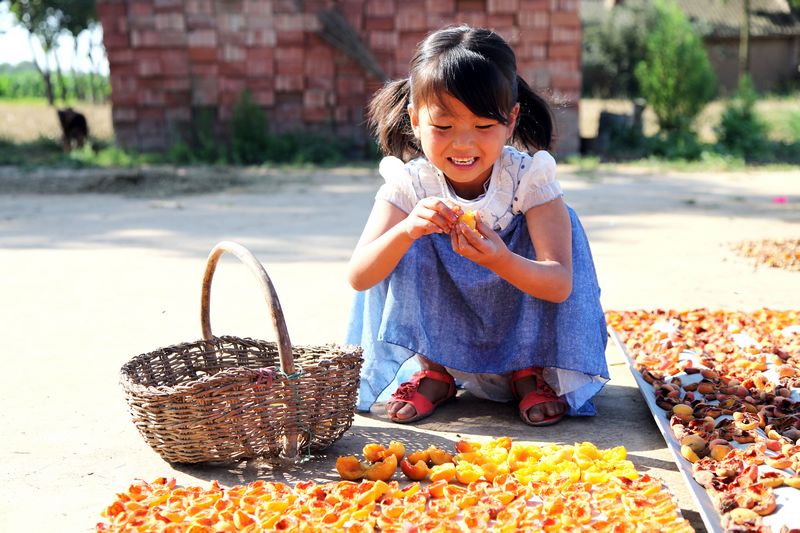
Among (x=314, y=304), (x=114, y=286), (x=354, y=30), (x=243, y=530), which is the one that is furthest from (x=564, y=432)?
(x=354, y=30)

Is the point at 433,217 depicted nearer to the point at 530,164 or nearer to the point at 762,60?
the point at 530,164

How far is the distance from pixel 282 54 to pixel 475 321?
827 centimetres

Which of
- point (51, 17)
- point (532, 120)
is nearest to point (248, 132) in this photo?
point (532, 120)

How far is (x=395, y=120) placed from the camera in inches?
112

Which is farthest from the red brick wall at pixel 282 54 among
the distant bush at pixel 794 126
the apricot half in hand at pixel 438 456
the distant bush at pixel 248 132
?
the apricot half in hand at pixel 438 456

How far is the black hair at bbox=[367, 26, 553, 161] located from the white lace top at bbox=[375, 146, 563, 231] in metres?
0.16

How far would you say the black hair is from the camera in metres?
2.46

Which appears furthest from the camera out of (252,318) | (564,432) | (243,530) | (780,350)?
(252,318)

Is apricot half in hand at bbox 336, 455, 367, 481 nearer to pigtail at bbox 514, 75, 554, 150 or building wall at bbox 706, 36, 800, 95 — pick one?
pigtail at bbox 514, 75, 554, 150

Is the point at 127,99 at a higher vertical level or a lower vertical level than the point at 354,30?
lower

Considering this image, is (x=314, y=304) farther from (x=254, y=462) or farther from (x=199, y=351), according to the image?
(x=254, y=462)

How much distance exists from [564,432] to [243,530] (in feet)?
3.61

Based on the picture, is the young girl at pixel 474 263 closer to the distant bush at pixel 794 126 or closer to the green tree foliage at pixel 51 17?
the distant bush at pixel 794 126

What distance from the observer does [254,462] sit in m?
2.45
